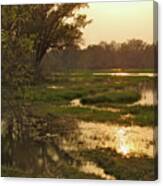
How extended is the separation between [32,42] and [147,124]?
1.72 ft

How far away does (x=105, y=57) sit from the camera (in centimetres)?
223

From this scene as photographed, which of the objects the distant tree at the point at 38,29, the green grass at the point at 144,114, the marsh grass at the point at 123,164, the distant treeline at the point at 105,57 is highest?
the distant tree at the point at 38,29

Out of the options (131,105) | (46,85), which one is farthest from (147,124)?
(46,85)

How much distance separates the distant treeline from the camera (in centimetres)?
219

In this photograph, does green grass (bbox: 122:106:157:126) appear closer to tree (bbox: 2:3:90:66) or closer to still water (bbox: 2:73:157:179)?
still water (bbox: 2:73:157:179)

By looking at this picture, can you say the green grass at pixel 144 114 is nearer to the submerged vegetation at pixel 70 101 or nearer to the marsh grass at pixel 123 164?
the submerged vegetation at pixel 70 101

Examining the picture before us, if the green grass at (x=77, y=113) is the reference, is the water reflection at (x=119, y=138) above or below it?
below

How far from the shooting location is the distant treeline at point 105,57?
219 cm

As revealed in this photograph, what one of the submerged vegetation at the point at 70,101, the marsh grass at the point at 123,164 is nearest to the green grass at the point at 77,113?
the submerged vegetation at the point at 70,101

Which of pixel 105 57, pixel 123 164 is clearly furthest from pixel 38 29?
pixel 123 164

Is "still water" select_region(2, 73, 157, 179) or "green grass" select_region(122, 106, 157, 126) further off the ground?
"green grass" select_region(122, 106, 157, 126)

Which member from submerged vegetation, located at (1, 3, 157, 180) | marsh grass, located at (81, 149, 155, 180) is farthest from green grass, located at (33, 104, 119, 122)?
marsh grass, located at (81, 149, 155, 180)

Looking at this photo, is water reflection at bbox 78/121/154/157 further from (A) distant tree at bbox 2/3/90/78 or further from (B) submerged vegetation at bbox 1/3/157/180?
(A) distant tree at bbox 2/3/90/78

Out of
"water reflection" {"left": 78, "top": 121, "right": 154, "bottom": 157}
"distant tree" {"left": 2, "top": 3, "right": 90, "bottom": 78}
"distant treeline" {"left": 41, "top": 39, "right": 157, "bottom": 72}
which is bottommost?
"water reflection" {"left": 78, "top": 121, "right": 154, "bottom": 157}
